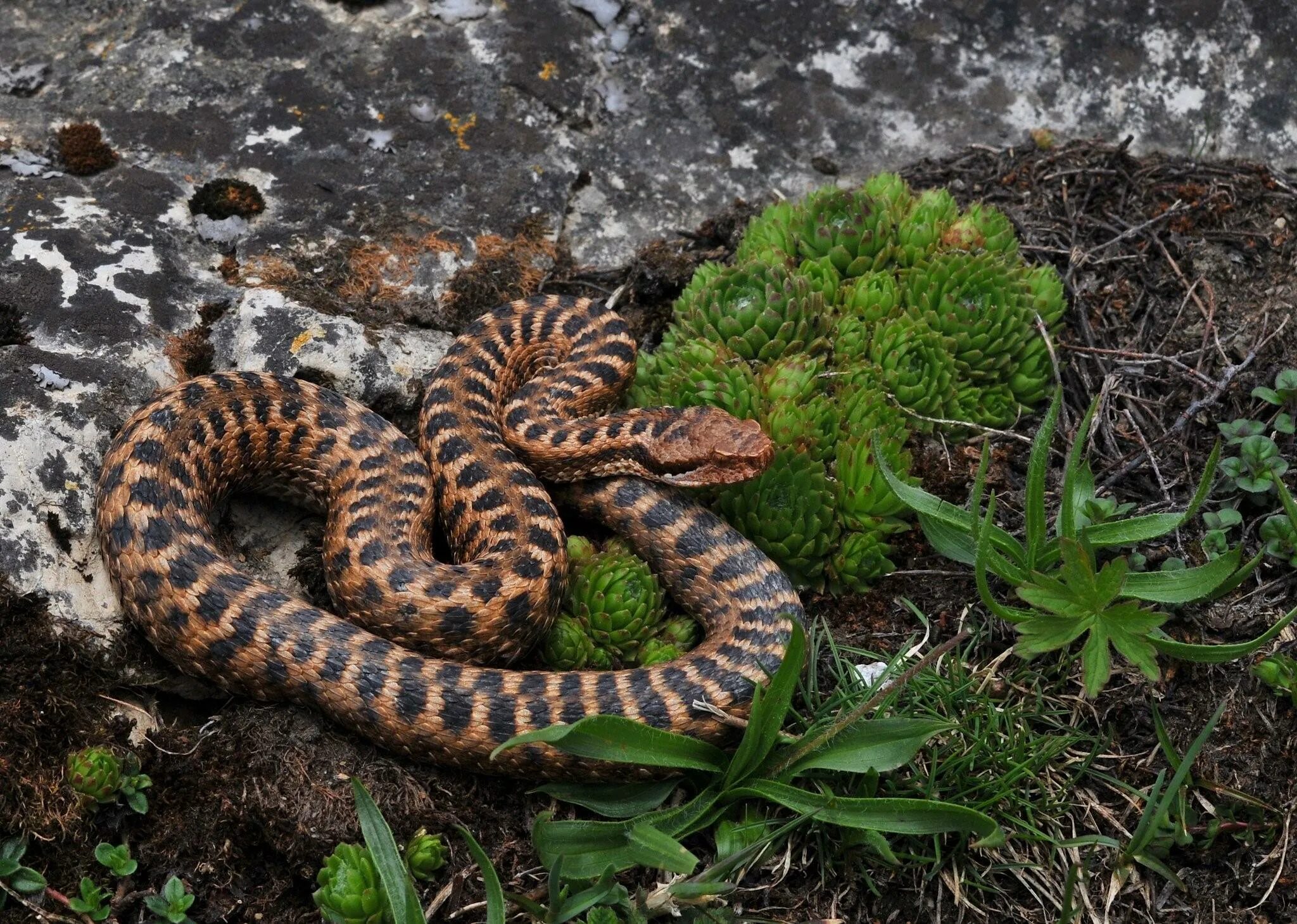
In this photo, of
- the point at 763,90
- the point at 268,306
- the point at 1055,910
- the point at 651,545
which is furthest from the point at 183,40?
the point at 1055,910

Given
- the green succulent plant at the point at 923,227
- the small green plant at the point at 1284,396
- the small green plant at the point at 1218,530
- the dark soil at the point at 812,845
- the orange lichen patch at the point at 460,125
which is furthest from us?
the orange lichen patch at the point at 460,125

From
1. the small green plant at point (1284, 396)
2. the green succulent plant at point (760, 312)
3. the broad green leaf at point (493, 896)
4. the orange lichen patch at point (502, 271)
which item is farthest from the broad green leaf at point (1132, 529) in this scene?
the orange lichen patch at point (502, 271)

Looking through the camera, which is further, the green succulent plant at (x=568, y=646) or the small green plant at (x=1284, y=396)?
the small green plant at (x=1284, y=396)

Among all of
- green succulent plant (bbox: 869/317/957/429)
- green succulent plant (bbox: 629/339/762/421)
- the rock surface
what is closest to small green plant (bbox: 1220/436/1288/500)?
green succulent plant (bbox: 869/317/957/429)

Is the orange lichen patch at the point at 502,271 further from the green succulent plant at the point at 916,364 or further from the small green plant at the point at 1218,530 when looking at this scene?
the small green plant at the point at 1218,530

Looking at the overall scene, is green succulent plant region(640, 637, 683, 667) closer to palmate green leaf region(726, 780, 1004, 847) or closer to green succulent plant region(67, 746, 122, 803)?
palmate green leaf region(726, 780, 1004, 847)

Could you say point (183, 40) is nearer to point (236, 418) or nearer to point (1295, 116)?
point (236, 418)

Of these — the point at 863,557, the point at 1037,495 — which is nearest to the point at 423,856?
the point at 863,557

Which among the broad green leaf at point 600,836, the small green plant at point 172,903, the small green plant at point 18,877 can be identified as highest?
the broad green leaf at point 600,836
